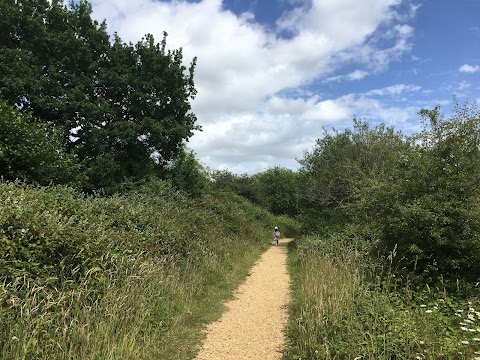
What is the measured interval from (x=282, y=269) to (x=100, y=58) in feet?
59.2

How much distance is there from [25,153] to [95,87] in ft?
33.6

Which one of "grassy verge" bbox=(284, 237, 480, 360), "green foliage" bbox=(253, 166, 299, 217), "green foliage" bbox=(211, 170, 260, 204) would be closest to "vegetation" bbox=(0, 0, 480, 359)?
"grassy verge" bbox=(284, 237, 480, 360)

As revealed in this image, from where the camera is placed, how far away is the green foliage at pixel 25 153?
12.9m

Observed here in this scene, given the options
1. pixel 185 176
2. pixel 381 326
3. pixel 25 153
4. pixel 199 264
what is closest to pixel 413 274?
pixel 381 326

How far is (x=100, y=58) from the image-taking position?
22.3 meters

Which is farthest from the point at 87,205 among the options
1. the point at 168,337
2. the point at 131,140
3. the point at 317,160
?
the point at 317,160

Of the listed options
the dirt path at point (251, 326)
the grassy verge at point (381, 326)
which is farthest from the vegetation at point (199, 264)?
the dirt path at point (251, 326)

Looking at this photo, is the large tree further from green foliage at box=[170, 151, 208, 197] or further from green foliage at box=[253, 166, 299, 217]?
green foliage at box=[253, 166, 299, 217]

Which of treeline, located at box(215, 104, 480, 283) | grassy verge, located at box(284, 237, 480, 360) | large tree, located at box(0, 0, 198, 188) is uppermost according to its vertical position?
large tree, located at box(0, 0, 198, 188)

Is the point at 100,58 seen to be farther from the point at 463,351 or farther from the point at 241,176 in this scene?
the point at 241,176

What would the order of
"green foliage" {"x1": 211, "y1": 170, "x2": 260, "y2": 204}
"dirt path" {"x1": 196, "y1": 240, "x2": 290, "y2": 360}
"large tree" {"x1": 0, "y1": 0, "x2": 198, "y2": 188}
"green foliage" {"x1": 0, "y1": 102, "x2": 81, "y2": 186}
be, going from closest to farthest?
"dirt path" {"x1": 196, "y1": 240, "x2": 290, "y2": 360} < "green foliage" {"x1": 0, "y1": 102, "x2": 81, "y2": 186} < "large tree" {"x1": 0, "y1": 0, "x2": 198, "y2": 188} < "green foliage" {"x1": 211, "y1": 170, "x2": 260, "y2": 204}

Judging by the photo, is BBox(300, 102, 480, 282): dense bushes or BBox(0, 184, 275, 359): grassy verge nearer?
BBox(0, 184, 275, 359): grassy verge

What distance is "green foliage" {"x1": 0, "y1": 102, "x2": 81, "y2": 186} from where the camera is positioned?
1290 cm

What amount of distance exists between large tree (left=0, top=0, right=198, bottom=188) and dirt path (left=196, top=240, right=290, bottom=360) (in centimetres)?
1422
